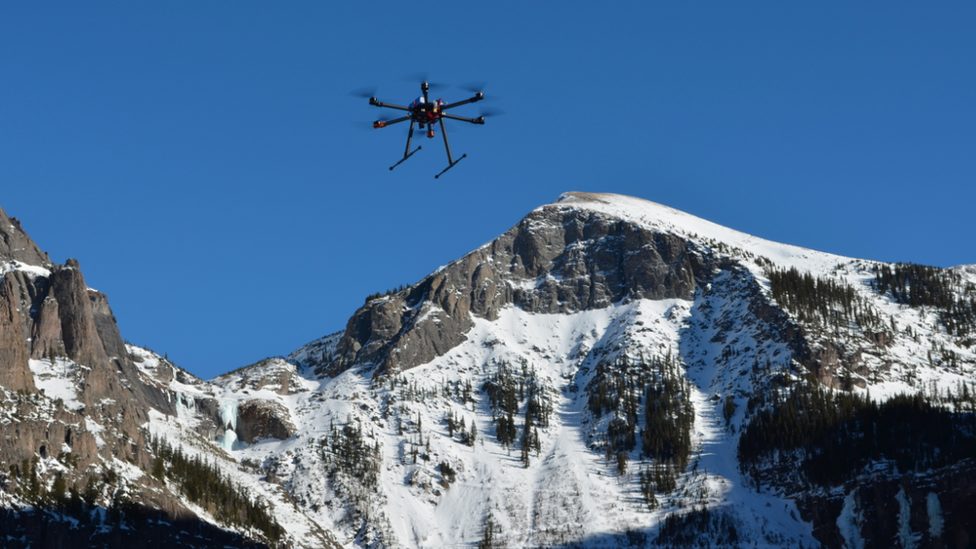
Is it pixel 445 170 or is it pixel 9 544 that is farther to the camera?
pixel 9 544

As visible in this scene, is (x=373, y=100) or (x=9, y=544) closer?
(x=373, y=100)

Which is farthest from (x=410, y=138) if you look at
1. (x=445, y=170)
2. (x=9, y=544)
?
(x=9, y=544)

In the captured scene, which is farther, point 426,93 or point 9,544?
point 9,544

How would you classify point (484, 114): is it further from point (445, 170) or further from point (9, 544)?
point (9, 544)

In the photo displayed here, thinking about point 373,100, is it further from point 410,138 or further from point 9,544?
point 9,544

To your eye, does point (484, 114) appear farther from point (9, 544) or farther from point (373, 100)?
point (9, 544)

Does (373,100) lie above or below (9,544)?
above
